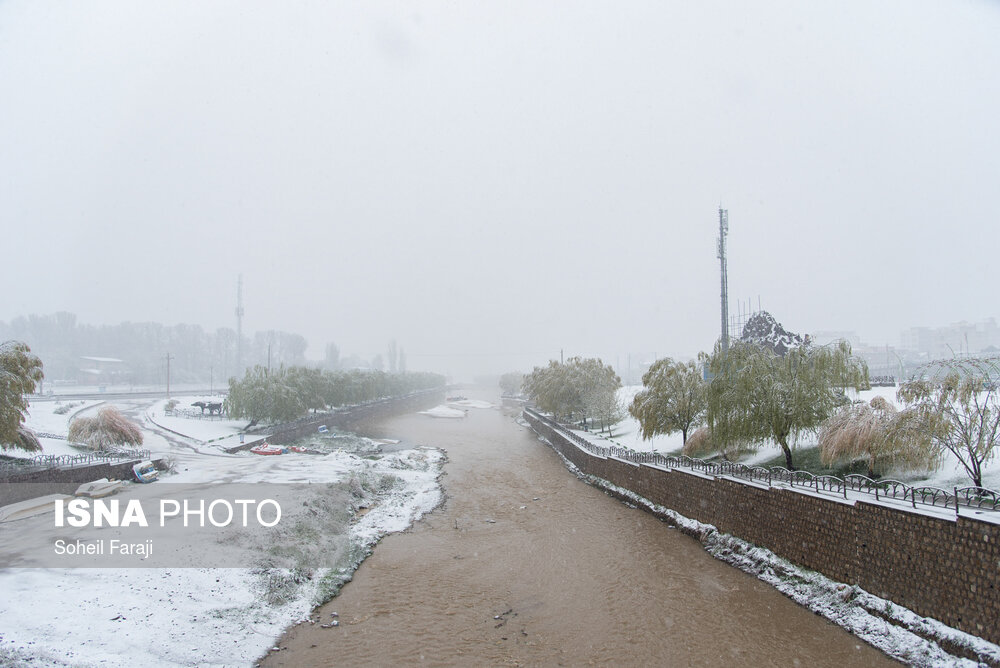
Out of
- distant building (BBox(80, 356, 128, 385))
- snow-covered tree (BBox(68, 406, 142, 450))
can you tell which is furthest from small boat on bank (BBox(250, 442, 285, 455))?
distant building (BBox(80, 356, 128, 385))

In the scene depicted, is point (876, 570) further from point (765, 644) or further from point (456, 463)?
point (456, 463)

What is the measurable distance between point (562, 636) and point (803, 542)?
7.07 m

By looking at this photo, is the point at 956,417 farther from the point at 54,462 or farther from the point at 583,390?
the point at 583,390

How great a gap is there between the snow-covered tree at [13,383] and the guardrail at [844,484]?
26.1 metres

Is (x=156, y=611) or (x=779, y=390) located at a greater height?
(x=779, y=390)

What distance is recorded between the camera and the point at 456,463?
36625 mm

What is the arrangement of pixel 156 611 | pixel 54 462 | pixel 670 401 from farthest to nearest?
pixel 670 401 → pixel 54 462 → pixel 156 611

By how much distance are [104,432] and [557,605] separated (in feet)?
94.8

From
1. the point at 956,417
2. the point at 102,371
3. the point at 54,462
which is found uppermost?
the point at 956,417

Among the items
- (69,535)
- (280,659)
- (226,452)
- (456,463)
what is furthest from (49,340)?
(280,659)

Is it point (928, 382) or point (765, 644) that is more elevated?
point (928, 382)

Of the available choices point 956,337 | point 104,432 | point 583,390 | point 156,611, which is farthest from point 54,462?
point 956,337

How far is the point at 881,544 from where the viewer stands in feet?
39.4

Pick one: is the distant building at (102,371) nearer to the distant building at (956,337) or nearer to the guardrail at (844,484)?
the guardrail at (844,484)
